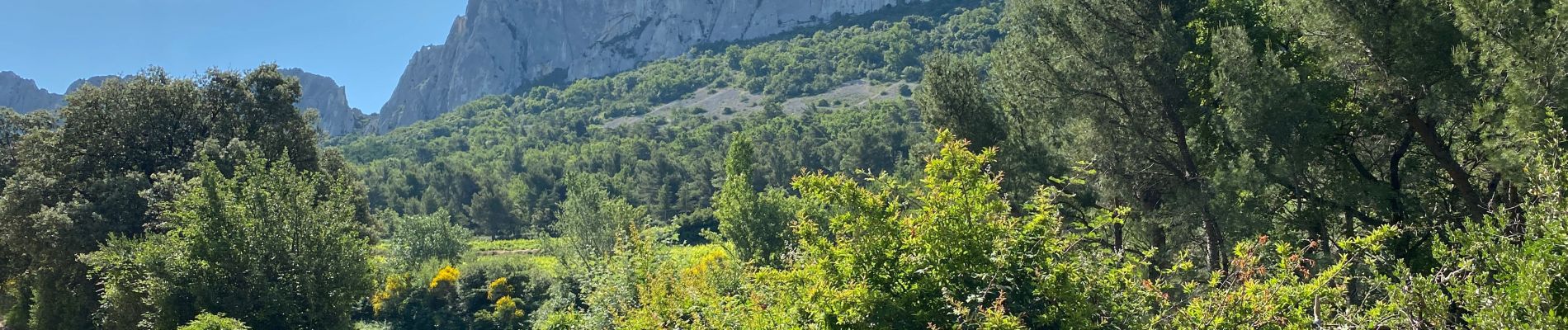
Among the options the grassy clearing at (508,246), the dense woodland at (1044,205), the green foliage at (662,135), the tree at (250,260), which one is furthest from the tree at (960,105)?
the grassy clearing at (508,246)

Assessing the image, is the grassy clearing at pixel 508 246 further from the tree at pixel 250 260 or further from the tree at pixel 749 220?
the tree at pixel 250 260

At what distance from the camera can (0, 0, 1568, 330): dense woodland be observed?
4.39m

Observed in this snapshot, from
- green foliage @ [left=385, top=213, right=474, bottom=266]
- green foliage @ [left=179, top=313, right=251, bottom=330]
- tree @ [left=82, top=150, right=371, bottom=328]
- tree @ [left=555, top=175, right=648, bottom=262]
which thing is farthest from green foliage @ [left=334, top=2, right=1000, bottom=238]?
green foliage @ [left=179, top=313, right=251, bottom=330]

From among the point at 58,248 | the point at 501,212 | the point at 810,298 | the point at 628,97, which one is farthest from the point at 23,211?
the point at 628,97

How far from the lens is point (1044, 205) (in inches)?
176

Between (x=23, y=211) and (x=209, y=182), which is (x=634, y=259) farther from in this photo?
(x=23, y=211)

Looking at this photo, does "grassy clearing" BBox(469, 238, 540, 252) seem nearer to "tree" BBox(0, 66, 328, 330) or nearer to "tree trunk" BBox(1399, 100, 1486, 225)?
"tree" BBox(0, 66, 328, 330)

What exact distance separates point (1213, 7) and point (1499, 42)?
4.49 meters

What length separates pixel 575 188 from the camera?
35.1 metres

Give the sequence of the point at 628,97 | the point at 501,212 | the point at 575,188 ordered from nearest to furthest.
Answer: the point at 575,188 → the point at 501,212 → the point at 628,97

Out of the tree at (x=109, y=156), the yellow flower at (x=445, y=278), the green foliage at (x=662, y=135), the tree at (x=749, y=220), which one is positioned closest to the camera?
the tree at (x=109, y=156)

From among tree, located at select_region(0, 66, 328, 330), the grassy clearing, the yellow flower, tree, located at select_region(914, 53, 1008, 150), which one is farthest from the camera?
the grassy clearing

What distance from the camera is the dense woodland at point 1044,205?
4387 millimetres

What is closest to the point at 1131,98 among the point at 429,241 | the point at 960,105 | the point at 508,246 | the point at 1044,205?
the point at 960,105
